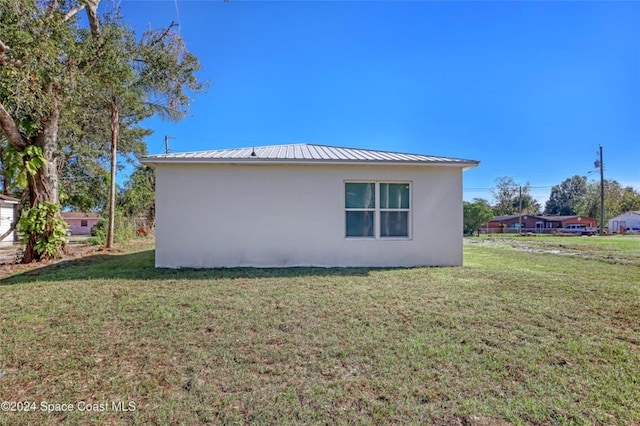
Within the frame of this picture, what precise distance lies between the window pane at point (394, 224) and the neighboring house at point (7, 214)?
21819 millimetres

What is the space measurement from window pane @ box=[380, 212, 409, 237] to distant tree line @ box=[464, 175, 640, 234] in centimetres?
3028

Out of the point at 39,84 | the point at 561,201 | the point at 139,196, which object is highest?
the point at 561,201

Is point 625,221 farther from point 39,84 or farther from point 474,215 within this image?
point 39,84

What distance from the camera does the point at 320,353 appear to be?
3.25 metres

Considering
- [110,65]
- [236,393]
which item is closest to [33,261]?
[110,65]

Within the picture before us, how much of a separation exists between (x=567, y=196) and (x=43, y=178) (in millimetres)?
93828

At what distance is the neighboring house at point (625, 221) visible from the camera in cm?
4600

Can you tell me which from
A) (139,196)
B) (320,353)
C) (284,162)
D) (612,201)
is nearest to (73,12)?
(284,162)

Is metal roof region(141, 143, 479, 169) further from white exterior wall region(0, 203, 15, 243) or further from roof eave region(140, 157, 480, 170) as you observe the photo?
white exterior wall region(0, 203, 15, 243)

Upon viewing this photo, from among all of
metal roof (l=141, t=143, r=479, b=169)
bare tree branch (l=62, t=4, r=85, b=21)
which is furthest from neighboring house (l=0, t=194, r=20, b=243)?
metal roof (l=141, t=143, r=479, b=169)

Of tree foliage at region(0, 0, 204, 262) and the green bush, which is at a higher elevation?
tree foliage at region(0, 0, 204, 262)

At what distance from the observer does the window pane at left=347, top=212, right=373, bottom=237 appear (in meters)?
8.02

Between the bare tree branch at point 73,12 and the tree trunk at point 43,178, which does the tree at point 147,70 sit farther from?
the tree trunk at point 43,178

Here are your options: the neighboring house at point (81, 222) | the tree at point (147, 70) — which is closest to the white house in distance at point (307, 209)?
the tree at point (147, 70)
